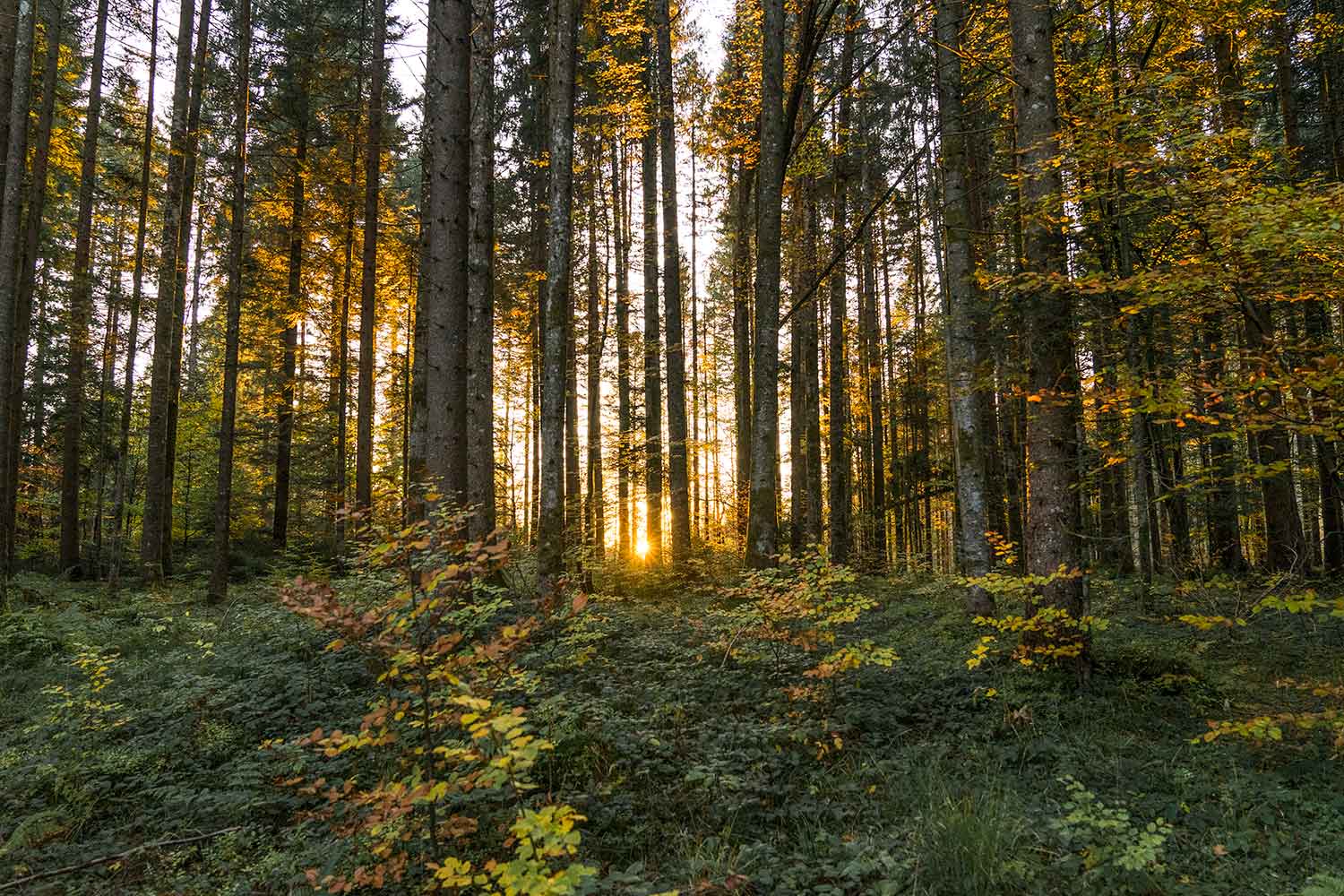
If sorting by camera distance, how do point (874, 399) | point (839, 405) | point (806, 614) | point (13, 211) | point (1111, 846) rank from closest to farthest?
point (1111, 846) < point (806, 614) < point (13, 211) < point (839, 405) < point (874, 399)

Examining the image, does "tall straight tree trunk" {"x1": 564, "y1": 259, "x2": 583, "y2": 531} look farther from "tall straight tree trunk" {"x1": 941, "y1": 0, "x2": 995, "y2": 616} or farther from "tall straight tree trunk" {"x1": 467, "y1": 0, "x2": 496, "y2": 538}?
"tall straight tree trunk" {"x1": 941, "y1": 0, "x2": 995, "y2": 616}

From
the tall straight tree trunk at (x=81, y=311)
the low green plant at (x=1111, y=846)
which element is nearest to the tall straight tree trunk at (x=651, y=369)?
the low green plant at (x=1111, y=846)

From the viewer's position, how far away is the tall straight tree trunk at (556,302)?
8969 mm

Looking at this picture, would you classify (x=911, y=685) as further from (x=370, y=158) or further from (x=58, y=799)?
(x=370, y=158)

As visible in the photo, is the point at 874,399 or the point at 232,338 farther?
the point at 874,399

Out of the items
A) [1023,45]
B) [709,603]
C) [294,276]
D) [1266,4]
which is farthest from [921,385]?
[294,276]

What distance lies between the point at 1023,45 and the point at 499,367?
82.0ft

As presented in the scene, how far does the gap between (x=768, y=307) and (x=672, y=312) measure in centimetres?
578

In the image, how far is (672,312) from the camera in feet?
49.8

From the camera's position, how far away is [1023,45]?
6.33 metres

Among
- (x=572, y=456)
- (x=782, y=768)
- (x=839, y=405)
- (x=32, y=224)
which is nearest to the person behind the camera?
(x=782, y=768)

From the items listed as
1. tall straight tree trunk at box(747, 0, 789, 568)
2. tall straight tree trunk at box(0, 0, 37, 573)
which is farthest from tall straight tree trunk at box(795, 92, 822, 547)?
tall straight tree trunk at box(0, 0, 37, 573)

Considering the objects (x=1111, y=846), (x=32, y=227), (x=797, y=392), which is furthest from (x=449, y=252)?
(x=797, y=392)

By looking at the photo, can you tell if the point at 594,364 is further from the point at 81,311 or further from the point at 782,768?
the point at 782,768
